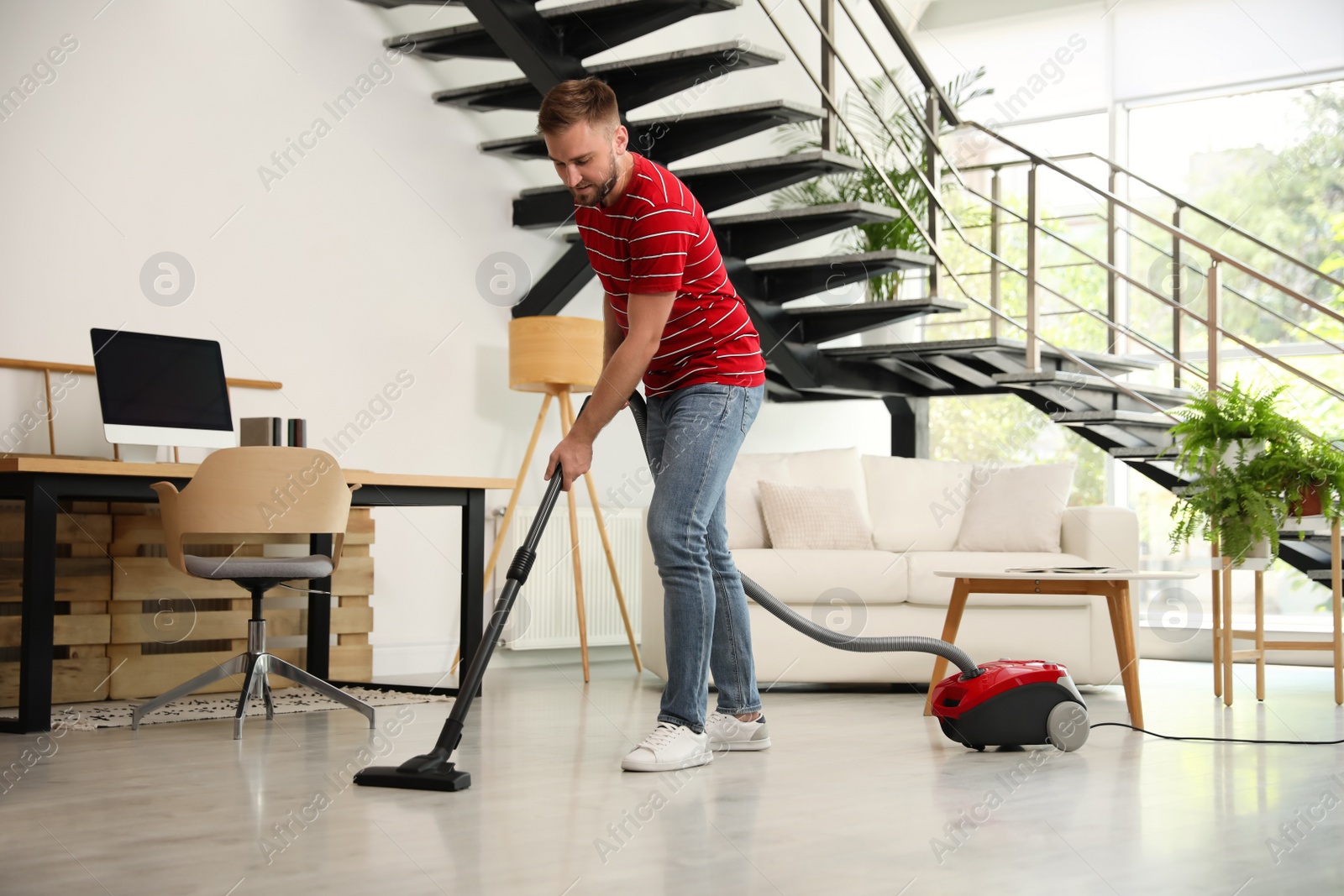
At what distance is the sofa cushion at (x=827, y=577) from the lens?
4.32 metres

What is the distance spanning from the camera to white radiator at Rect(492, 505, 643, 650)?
5.06m

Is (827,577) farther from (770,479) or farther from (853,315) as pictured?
(853,315)

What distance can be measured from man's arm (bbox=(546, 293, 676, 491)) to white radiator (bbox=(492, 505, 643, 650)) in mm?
2341

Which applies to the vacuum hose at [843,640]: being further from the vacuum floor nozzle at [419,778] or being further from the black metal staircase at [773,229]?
the black metal staircase at [773,229]

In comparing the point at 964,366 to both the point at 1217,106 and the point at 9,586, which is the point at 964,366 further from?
the point at 9,586

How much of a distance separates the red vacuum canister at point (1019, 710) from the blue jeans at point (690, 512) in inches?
25.7

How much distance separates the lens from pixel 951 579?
4.35m

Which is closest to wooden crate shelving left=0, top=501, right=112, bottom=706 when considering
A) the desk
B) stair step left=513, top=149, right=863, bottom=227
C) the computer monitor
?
the computer monitor

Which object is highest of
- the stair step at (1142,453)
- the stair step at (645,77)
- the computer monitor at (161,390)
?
the stair step at (645,77)

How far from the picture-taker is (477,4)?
409 cm

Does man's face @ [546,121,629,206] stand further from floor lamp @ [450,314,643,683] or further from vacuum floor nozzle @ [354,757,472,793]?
floor lamp @ [450,314,643,683]

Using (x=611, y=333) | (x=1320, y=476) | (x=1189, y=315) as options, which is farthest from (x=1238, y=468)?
(x=611, y=333)

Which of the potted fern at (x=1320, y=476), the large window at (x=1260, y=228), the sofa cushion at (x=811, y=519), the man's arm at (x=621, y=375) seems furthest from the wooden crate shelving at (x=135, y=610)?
the large window at (x=1260, y=228)

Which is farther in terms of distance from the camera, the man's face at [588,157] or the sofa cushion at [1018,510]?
the sofa cushion at [1018,510]
